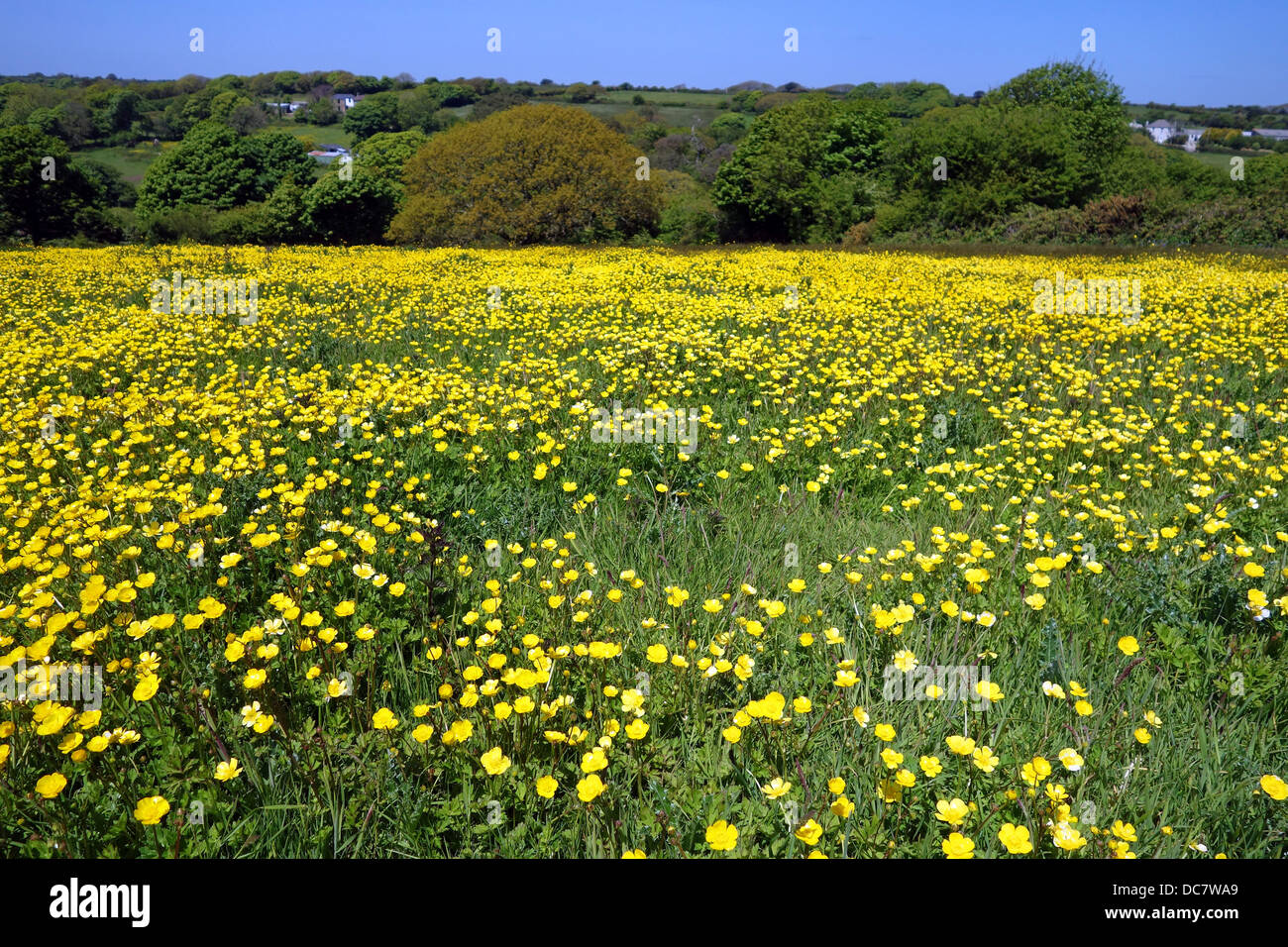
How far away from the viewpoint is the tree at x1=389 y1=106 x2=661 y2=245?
3550cm

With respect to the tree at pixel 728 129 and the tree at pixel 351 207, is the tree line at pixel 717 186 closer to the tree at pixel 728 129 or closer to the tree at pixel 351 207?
the tree at pixel 351 207

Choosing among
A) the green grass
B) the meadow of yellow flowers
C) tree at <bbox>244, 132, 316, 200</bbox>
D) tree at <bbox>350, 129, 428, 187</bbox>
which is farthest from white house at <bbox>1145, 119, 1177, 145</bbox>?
the green grass

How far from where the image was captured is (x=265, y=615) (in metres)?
2.83

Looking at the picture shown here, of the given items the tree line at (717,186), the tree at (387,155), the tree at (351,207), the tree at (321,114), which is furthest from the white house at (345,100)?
the tree at (351,207)

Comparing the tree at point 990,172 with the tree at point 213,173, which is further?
the tree at point 213,173

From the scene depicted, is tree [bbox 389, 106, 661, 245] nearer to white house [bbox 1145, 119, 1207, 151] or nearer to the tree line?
the tree line

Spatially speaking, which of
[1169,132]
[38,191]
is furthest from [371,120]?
[1169,132]

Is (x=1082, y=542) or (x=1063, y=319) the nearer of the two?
(x=1082, y=542)

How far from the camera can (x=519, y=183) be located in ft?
118

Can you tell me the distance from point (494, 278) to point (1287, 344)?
12906 mm

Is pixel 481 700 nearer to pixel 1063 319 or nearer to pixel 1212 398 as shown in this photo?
pixel 1212 398

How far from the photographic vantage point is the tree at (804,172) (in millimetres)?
43719

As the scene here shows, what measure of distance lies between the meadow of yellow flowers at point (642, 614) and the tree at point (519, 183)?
31.6 meters
